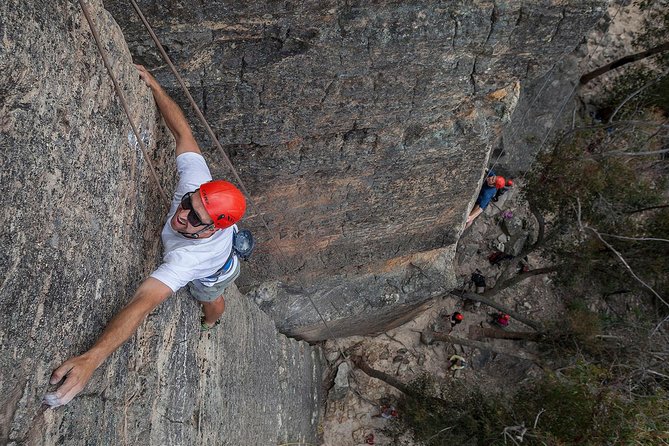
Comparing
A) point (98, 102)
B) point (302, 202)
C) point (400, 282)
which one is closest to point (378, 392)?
point (400, 282)

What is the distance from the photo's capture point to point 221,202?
2.44 meters

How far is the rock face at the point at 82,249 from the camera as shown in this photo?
1626mm

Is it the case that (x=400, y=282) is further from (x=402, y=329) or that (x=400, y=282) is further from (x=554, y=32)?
(x=554, y=32)

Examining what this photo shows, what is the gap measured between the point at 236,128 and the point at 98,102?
43.8 inches

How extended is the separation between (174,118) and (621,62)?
7948 mm

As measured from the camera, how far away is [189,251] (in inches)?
99.9

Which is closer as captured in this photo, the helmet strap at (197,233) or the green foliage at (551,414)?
the helmet strap at (197,233)

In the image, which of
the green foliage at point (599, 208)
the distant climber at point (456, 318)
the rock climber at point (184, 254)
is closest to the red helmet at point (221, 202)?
the rock climber at point (184, 254)

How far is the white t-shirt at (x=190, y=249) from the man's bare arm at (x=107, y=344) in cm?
8

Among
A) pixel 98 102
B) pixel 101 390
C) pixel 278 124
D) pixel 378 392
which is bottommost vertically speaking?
pixel 378 392

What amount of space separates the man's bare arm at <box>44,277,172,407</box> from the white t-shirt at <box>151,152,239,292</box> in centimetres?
8

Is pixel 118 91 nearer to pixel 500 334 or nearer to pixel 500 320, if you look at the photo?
pixel 500 334

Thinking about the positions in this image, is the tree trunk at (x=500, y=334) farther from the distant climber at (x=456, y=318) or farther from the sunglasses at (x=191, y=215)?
the sunglasses at (x=191, y=215)

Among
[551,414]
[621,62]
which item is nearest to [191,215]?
[551,414]
